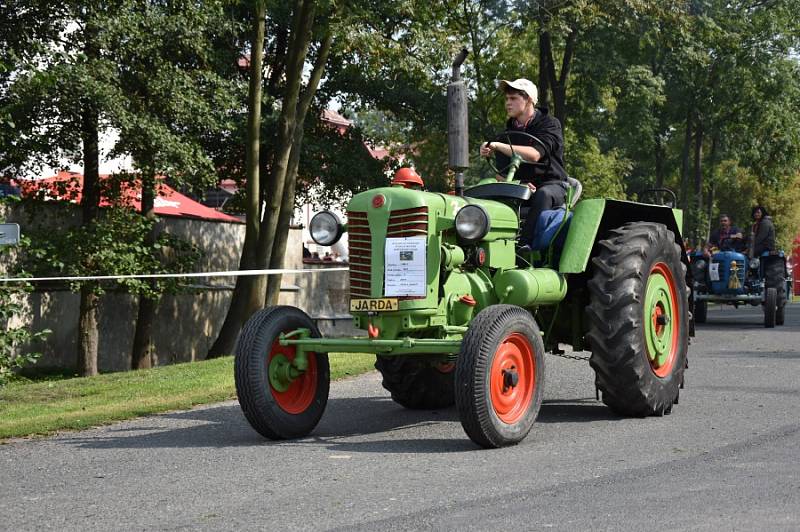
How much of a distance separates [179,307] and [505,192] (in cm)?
1804

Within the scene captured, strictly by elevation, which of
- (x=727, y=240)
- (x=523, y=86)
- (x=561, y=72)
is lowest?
(x=727, y=240)

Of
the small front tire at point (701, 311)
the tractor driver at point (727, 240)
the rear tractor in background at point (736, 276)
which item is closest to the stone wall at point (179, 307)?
the small front tire at point (701, 311)

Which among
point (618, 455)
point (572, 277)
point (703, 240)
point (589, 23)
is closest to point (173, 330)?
point (589, 23)

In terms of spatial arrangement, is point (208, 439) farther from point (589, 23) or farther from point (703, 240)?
point (703, 240)

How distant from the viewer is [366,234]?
26.6ft

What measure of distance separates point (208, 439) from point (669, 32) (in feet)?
74.1

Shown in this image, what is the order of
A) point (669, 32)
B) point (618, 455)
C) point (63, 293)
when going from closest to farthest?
point (618, 455) < point (63, 293) < point (669, 32)

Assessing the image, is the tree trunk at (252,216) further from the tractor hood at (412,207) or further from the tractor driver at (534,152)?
the tractor hood at (412,207)

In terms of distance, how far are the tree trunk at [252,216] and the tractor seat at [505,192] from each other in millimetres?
13409

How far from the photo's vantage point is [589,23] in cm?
2556

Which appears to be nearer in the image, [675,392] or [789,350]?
[675,392]

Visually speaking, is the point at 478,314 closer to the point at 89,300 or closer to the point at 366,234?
the point at 366,234

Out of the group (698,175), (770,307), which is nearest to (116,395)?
(770,307)

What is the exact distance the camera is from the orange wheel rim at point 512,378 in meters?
7.52
